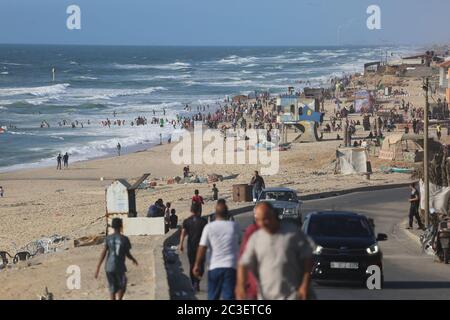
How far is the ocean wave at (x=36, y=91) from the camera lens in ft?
367

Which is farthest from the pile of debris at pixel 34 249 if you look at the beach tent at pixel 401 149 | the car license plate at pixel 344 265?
the beach tent at pixel 401 149

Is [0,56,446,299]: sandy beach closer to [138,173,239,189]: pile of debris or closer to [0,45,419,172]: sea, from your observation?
[138,173,239,189]: pile of debris

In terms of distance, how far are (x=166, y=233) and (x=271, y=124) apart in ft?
147

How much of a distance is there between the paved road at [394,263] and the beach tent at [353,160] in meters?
7.36

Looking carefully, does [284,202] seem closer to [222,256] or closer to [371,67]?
[222,256]

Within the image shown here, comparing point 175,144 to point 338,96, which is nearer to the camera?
point 175,144

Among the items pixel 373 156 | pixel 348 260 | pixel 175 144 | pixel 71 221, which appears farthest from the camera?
pixel 175 144

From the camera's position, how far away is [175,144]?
62156 millimetres

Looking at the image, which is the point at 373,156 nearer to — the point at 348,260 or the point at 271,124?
the point at 271,124

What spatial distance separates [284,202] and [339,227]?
24.7 feet

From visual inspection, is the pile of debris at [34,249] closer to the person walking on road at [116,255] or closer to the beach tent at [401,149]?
the person walking on road at [116,255]

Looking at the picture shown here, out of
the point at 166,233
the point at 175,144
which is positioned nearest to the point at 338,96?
the point at 175,144

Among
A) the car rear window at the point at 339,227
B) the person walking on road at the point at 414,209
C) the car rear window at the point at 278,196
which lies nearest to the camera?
the car rear window at the point at 339,227

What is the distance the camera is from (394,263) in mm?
18953
